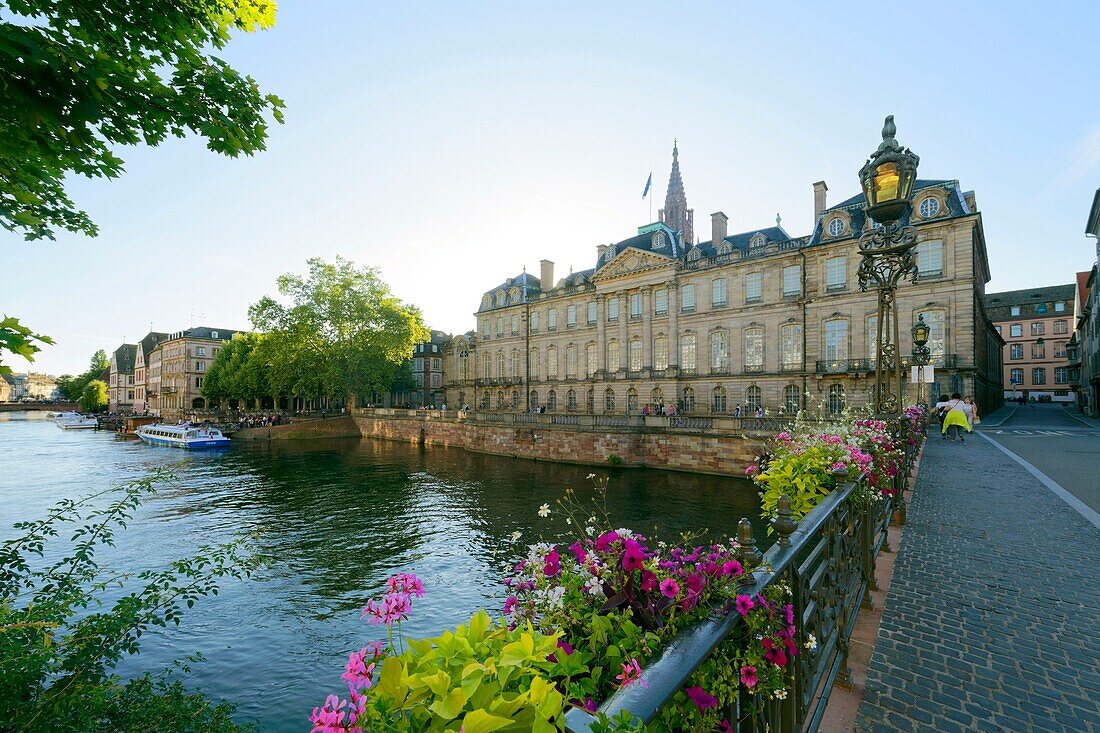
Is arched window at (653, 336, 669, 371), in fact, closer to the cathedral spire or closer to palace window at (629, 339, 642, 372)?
palace window at (629, 339, 642, 372)

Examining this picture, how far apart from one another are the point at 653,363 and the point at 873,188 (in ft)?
110

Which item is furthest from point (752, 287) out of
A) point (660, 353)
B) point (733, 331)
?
point (660, 353)

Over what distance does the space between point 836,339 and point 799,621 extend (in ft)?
110

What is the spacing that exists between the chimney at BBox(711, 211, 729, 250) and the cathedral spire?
3153 cm

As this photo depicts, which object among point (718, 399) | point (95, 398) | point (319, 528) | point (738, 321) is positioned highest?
point (738, 321)

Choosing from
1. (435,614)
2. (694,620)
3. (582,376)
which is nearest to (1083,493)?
(694,620)

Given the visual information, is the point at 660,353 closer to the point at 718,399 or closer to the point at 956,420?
the point at 718,399

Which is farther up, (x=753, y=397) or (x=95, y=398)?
(x=753, y=397)

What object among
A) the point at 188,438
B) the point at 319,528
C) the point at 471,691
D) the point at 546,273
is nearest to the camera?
the point at 471,691

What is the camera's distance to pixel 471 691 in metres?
1.28

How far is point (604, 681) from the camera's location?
5.19 feet

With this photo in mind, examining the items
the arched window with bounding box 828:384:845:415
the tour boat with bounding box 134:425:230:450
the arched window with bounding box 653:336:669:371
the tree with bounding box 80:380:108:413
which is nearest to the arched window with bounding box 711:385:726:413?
the arched window with bounding box 653:336:669:371

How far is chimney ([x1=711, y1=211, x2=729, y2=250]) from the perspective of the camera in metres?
38.6

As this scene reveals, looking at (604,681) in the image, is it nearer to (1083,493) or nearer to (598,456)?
(1083,493)
